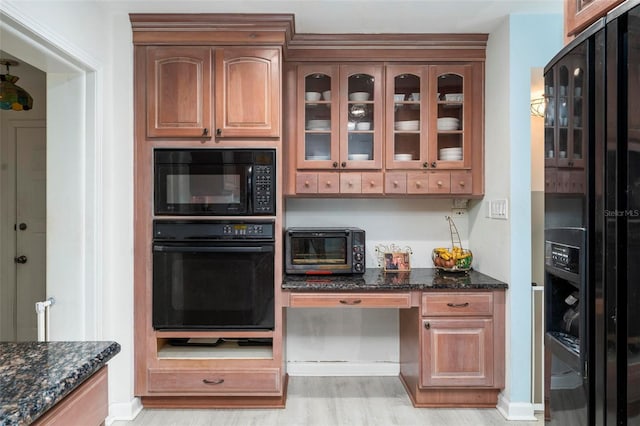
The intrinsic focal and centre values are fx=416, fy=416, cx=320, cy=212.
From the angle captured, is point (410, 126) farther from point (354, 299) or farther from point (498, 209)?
point (354, 299)

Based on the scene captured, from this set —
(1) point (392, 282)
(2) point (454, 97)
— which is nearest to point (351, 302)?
(1) point (392, 282)

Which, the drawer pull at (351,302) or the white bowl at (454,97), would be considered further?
the white bowl at (454,97)

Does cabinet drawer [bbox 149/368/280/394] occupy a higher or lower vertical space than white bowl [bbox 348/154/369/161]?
lower

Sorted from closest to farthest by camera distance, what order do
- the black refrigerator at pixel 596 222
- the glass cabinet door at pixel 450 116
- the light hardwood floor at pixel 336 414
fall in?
the black refrigerator at pixel 596 222, the light hardwood floor at pixel 336 414, the glass cabinet door at pixel 450 116

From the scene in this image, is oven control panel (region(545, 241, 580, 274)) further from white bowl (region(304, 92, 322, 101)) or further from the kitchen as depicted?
white bowl (region(304, 92, 322, 101))

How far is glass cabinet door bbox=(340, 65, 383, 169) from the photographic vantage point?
113 inches

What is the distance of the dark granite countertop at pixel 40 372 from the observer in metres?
0.85

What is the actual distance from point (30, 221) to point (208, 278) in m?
1.80

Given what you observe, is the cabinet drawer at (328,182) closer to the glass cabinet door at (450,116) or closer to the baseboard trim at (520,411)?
the glass cabinet door at (450,116)

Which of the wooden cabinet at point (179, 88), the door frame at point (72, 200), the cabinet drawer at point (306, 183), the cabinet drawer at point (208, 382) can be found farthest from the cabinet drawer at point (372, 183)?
the door frame at point (72, 200)

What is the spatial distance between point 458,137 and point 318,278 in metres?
1.38

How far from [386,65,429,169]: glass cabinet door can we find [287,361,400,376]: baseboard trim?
155 cm

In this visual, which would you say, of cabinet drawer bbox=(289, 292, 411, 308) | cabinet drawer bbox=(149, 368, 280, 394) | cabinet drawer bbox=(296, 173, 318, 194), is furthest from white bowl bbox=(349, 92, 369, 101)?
cabinet drawer bbox=(149, 368, 280, 394)

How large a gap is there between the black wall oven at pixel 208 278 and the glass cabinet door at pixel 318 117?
721 mm
